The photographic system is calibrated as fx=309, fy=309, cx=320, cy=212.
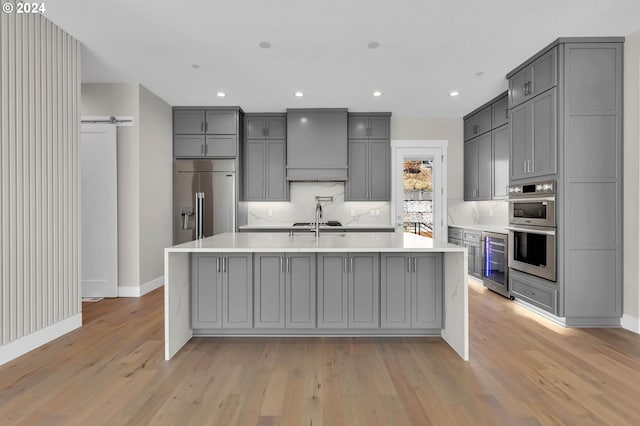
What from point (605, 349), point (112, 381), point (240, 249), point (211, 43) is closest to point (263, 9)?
point (211, 43)

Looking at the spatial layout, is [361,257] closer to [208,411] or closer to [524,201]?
[208,411]

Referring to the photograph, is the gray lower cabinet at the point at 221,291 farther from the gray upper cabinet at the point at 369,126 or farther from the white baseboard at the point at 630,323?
the white baseboard at the point at 630,323

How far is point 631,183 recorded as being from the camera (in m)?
2.91

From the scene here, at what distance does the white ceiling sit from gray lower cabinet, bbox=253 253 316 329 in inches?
81.8

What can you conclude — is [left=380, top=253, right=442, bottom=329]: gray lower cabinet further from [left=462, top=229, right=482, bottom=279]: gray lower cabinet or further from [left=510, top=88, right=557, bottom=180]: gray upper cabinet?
[left=462, top=229, right=482, bottom=279]: gray lower cabinet

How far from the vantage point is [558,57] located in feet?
9.94

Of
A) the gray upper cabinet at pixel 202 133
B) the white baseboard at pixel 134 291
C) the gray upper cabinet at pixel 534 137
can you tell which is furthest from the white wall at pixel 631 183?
the white baseboard at pixel 134 291

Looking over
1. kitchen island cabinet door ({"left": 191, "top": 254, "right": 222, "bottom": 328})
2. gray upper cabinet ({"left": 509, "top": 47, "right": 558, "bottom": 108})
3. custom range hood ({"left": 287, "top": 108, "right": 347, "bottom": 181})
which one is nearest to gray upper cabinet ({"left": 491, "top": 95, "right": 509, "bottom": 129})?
gray upper cabinet ({"left": 509, "top": 47, "right": 558, "bottom": 108})

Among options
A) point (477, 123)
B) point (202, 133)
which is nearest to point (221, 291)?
point (202, 133)

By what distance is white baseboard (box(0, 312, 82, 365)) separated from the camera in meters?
2.36

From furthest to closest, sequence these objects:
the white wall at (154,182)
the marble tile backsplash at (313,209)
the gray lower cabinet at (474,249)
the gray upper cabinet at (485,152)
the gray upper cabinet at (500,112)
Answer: the marble tile backsplash at (313,209) → the gray lower cabinet at (474,249) → the gray upper cabinet at (485,152) → the gray upper cabinet at (500,112) → the white wall at (154,182)

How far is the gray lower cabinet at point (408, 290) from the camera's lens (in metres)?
2.72

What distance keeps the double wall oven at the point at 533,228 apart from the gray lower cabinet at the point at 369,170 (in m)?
1.98

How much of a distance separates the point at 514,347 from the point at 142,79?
16.6 ft
